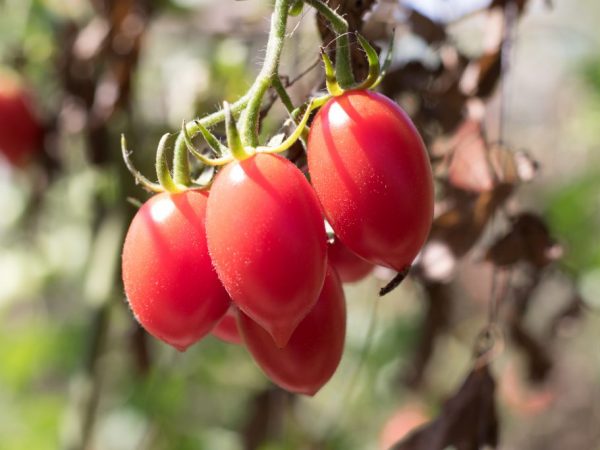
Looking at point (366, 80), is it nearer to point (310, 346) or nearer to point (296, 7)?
point (296, 7)

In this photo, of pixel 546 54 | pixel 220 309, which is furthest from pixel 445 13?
pixel 546 54

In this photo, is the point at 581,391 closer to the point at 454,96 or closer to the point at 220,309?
the point at 454,96

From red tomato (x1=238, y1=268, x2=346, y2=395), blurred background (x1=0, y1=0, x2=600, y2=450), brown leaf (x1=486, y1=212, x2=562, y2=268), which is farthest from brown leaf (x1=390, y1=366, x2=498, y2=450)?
red tomato (x1=238, y1=268, x2=346, y2=395)

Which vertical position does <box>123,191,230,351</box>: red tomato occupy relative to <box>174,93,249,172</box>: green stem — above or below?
below

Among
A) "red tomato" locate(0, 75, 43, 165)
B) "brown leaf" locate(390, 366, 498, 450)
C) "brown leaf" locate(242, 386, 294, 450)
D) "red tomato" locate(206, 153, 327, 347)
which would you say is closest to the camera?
"red tomato" locate(206, 153, 327, 347)

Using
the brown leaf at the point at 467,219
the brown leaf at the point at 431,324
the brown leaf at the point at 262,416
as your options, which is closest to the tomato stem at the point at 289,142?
the brown leaf at the point at 467,219

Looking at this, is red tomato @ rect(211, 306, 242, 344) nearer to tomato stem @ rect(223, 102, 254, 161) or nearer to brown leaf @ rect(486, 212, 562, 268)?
tomato stem @ rect(223, 102, 254, 161)

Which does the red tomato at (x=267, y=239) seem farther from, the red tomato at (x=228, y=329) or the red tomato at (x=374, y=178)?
the red tomato at (x=228, y=329)
